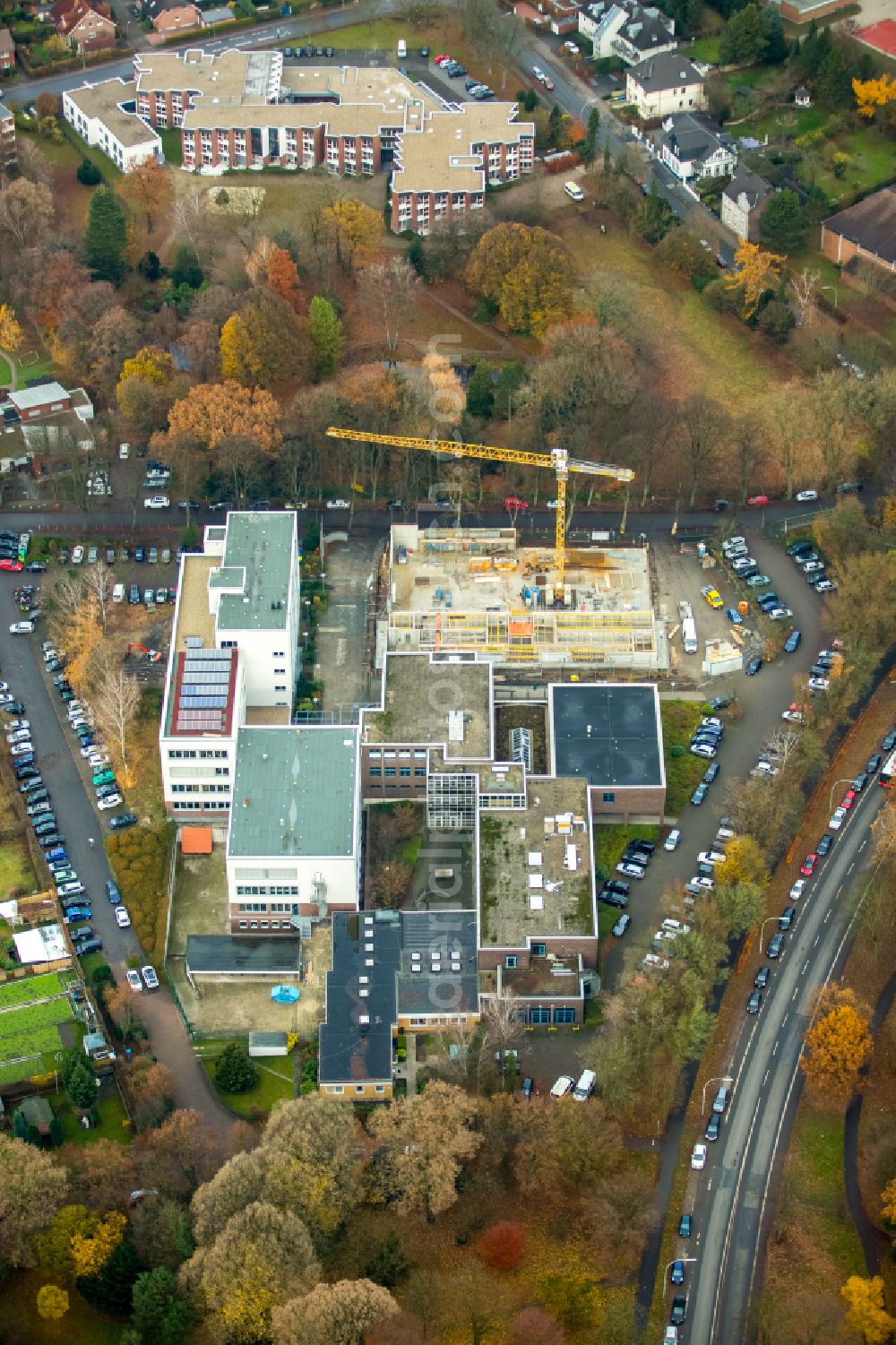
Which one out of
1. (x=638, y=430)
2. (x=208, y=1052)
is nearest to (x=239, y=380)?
(x=638, y=430)

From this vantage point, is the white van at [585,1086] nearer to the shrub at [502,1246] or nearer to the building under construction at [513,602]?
the shrub at [502,1246]

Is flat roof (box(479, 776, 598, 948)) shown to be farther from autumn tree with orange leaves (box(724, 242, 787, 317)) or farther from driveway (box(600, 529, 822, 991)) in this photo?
autumn tree with orange leaves (box(724, 242, 787, 317))

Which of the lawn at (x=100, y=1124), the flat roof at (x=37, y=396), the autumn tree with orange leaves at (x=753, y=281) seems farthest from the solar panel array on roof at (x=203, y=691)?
the autumn tree with orange leaves at (x=753, y=281)

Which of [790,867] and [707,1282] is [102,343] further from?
[707,1282]


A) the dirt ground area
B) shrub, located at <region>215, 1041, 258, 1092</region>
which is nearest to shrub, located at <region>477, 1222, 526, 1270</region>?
shrub, located at <region>215, 1041, 258, 1092</region>

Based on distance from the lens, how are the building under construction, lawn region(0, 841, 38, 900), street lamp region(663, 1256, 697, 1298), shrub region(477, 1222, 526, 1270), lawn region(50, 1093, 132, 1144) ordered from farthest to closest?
the building under construction → lawn region(0, 841, 38, 900) → lawn region(50, 1093, 132, 1144) → shrub region(477, 1222, 526, 1270) → street lamp region(663, 1256, 697, 1298)

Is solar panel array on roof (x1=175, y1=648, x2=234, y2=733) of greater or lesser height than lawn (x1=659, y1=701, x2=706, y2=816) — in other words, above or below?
above

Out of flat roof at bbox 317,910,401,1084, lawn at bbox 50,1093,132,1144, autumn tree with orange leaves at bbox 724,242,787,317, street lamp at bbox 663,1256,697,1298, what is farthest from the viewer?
autumn tree with orange leaves at bbox 724,242,787,317
